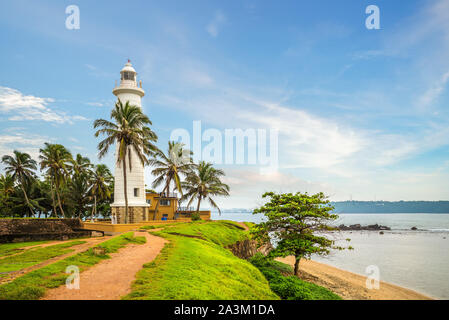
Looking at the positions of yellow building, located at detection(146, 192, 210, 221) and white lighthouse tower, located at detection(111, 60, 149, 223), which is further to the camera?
yellow building, located at detection(146, 192, 210, 221)

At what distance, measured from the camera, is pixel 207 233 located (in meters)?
22.6

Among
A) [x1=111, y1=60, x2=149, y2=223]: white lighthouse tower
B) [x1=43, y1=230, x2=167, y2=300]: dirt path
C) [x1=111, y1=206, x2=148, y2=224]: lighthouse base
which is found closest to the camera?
[x1=43, y1=230, x2=167, y2=300]: dirt path

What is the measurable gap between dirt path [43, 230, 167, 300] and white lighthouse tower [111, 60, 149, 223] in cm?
1933

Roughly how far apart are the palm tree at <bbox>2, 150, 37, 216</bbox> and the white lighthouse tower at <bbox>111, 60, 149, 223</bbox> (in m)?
25.3

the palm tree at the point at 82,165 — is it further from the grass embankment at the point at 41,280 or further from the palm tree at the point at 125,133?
the grass embankment at the point at 41,280

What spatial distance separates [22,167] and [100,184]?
41.8 ft

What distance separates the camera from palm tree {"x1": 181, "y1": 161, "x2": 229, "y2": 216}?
4056 centimetres

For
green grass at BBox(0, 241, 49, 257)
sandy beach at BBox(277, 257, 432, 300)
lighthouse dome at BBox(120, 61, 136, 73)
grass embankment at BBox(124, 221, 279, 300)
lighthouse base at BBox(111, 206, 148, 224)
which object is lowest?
sandy beach at BBox(277, 257, 432, 300)

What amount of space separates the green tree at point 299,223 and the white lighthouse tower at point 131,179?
60.3 feet

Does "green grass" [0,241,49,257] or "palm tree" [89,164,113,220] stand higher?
"palm tree" [89,164,113,220]

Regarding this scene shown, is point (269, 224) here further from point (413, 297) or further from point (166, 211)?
point (166, 211)

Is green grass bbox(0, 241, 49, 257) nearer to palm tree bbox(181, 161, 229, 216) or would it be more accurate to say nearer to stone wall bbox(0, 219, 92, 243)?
stone wall bbox(0, 219, 92, 243)

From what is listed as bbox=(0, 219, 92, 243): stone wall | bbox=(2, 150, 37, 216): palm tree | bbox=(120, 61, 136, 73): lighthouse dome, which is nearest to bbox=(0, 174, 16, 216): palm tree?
bbox=(2, 150, 37, 216): palm tree

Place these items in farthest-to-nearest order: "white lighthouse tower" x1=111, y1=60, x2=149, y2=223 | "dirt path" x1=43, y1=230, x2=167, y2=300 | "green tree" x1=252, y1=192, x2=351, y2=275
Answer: "white lighthouse tower" x1=111, y1=60, x2=149, y2=223, "green tree" x1=252, y1=192, x2=351, y2=275, "dirt path" x1=43, y1=230, x2=167, y2=300
